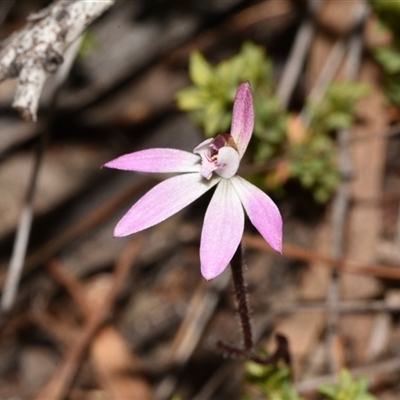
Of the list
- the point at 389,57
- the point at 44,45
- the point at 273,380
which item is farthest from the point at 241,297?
the point at 389,57

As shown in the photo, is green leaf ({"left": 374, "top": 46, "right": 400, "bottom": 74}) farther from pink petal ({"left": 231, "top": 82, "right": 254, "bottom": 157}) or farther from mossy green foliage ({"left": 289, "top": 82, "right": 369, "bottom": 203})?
pink petal ({"left": 231, "top": 82, "right": 254, "bottom": 157})

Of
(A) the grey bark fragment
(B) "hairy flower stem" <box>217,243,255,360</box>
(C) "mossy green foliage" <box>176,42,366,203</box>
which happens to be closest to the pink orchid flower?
(B) "hairy flower stem" <box>217,243,255,360</box>

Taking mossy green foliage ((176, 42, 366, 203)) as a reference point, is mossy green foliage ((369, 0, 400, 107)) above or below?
above

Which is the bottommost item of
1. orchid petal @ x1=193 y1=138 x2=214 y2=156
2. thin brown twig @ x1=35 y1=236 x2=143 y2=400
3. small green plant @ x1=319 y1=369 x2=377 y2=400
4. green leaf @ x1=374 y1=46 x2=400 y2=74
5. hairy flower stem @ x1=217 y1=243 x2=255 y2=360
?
small green plant @ x1=319 y1=369 x2=377 y2=400

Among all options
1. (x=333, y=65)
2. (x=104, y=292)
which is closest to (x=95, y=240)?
(x=104, y=292)

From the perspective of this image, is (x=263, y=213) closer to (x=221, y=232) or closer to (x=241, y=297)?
(x=221, y=232)

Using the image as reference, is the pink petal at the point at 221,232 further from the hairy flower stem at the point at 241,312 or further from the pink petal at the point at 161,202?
the hairy flower stem at the point at 241,312

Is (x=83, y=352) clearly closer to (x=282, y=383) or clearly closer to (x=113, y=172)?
(x=113, y=172)
